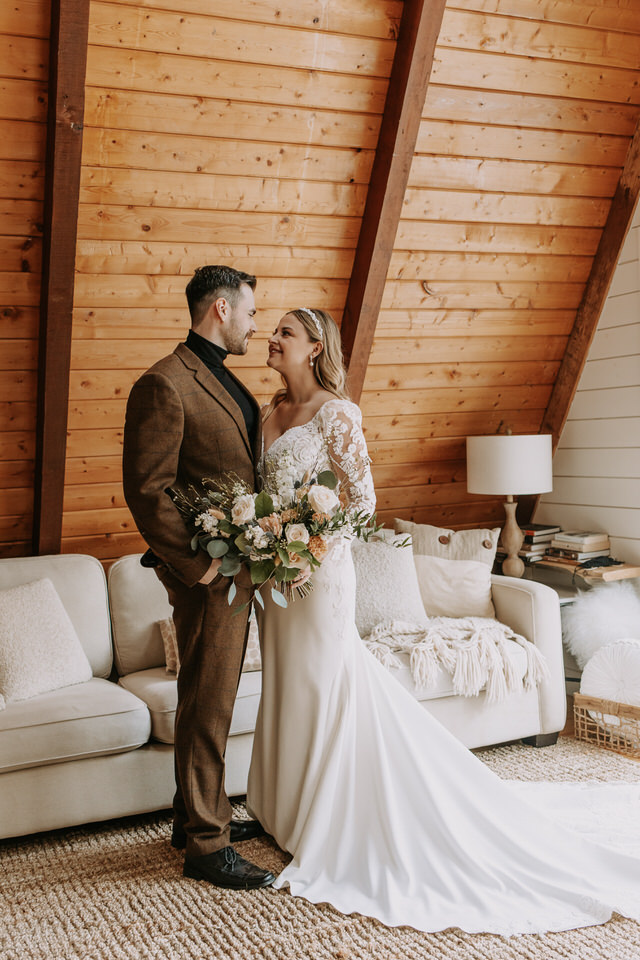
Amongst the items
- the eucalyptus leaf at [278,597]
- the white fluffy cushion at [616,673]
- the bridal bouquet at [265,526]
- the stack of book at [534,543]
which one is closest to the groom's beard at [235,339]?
the bridal bouquet at [265,526]

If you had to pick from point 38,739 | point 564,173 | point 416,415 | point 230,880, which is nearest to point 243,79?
point 564,173

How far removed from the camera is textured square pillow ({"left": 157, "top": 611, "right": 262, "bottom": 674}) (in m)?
3.11

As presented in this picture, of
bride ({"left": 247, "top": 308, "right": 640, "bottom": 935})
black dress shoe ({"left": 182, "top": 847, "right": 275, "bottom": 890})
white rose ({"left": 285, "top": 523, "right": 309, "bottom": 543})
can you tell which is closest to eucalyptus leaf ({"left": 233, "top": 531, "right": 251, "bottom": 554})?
white rose ({"left": 285, "top": 523, "right": 309, "bottom": 543})

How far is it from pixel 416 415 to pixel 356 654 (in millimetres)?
1840

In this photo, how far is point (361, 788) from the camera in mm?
2393

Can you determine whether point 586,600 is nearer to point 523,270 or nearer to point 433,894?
point 523,270

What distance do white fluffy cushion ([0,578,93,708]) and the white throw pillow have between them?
4.82ft

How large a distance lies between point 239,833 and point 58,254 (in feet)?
6.15

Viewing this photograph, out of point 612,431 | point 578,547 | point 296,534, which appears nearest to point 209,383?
point 296,534

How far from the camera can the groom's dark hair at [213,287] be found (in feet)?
7.82

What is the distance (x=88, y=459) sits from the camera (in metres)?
3.46

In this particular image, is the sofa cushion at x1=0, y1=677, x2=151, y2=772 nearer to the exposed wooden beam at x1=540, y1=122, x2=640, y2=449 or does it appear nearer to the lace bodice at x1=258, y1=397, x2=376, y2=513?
the lace bodice at x1=258, y1=397, x2=376, y2=513

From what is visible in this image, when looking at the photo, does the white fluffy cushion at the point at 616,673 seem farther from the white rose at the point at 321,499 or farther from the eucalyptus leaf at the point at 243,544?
the eucalyptus leaf at the point at 243,544

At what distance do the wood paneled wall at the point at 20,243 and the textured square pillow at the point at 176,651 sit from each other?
0.77 meters
